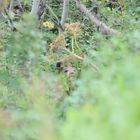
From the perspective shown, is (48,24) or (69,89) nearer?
(69,89)

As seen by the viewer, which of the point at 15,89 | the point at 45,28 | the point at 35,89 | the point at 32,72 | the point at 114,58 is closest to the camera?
the point at 35,89

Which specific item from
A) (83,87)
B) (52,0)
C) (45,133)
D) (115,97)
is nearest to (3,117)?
(83,87)

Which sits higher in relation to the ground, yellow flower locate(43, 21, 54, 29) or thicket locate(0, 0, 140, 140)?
thicket locate(0, 0, 140, 140)

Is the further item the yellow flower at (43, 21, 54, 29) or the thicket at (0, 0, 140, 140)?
the yellow flower at (43, 21, 54, 29)

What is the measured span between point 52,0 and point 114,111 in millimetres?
7749

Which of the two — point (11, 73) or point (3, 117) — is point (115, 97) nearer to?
point (3, 117)

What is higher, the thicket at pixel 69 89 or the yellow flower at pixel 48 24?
the thicket at pixel 69 89

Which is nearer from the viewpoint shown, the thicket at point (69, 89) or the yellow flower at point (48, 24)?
the thicket at point (69, 89)

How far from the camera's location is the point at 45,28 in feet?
27.8

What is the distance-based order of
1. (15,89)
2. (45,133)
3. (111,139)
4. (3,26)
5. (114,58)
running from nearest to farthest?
(111,139)
(45,133)
(114,58)
(15,89)
(3,26)

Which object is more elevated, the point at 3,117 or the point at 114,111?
the point at 114,111

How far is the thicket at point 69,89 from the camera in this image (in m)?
1.34

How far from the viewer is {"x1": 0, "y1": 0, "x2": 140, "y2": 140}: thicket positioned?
4.38ft

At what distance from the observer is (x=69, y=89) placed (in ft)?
12.9
